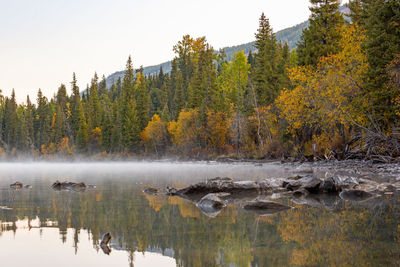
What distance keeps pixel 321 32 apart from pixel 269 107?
9.26m

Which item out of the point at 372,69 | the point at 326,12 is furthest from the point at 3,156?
the point at 372,69

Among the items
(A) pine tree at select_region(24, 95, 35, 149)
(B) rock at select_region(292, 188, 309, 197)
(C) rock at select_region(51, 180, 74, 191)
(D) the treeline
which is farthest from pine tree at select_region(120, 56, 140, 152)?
(B) rock at select_region(292, 188, 309, 197)

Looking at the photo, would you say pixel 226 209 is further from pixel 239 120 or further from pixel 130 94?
pixel 130 94

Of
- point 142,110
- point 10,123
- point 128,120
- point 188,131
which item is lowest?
point 188,131

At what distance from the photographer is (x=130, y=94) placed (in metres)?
81.7

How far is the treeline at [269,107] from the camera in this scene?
21188 millimetres

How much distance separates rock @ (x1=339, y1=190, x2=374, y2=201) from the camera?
934 cm

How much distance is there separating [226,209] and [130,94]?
7628cm

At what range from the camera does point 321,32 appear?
110 feet

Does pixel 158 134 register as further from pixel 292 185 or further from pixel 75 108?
pixel 292 185

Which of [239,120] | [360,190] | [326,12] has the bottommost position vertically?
[360,190]

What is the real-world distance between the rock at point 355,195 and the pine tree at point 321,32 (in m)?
25.4

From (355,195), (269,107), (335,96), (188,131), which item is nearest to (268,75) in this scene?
(269,107)

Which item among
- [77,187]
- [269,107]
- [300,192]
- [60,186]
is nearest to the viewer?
[300,192]
